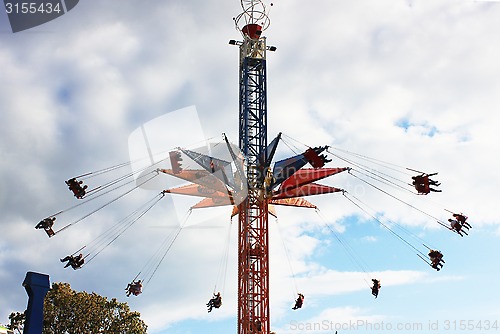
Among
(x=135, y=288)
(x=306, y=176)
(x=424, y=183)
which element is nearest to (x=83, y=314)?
(x=135, y=288)

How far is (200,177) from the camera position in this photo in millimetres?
43156

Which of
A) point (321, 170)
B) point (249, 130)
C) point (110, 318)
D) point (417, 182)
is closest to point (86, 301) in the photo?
point (110, 318)

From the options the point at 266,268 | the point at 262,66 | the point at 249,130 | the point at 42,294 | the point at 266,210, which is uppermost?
the point at 262,66

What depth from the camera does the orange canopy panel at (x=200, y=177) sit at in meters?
43.1

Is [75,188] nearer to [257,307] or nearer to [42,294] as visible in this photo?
[257,307]

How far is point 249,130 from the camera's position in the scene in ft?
157

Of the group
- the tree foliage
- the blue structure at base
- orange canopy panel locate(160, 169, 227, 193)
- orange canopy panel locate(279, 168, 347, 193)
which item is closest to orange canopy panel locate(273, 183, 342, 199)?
orange canopy panel locate(279, 168, 347, 193)

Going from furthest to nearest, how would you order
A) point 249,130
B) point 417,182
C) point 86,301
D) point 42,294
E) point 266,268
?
1. point 86,301
2. point 249,130
3. point 266,268
4. point 417,182
5. point 42,294

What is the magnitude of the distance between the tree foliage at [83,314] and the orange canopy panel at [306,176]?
22.3 meters

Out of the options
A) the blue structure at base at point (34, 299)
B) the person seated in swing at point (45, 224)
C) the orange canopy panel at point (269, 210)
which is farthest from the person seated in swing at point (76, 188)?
the blue structure at base at point (34, 299)

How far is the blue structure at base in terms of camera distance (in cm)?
2014

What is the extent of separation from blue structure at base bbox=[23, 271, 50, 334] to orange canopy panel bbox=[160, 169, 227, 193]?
22.7 metres

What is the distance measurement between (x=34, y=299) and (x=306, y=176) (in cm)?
2578

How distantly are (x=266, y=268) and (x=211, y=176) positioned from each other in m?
8.18
